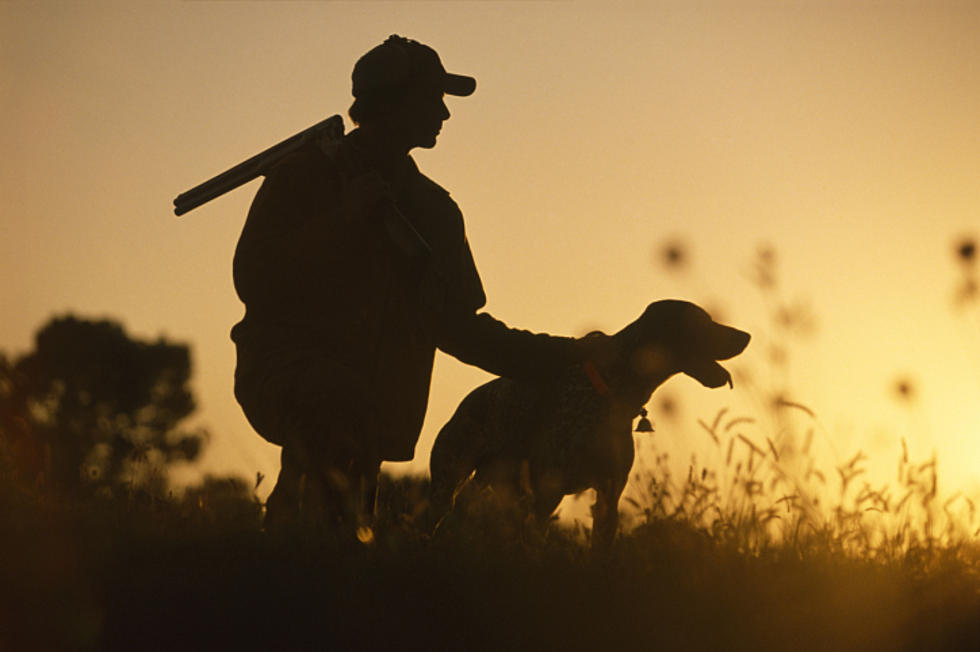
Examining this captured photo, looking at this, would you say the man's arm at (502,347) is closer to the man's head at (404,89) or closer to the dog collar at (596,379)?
the man's head at (404,89)

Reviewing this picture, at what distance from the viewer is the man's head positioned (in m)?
5.50

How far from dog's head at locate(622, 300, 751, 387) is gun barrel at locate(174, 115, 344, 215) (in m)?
2.68

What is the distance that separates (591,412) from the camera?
23.7 ft

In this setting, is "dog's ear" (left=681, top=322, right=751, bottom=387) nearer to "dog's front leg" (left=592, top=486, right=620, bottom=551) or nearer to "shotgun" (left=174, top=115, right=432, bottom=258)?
Answer: "dog's front leg" (left=592, top=486, right=620, bottom=551)

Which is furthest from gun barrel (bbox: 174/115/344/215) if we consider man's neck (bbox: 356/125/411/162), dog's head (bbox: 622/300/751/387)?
dog's head (bbox: 622/300/751/387)

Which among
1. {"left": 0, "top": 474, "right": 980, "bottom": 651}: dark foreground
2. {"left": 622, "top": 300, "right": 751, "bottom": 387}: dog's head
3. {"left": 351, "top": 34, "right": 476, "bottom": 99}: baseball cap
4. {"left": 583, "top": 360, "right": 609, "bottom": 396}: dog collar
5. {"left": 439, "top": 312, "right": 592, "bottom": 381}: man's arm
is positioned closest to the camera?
{"left": 0, "top": 474, "right": 980, "bottom": 651}: dark foreground

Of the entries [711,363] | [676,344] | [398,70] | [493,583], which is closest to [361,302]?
[398,70]

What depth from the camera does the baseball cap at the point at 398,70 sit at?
5479mm

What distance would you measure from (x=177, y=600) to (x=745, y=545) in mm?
2211

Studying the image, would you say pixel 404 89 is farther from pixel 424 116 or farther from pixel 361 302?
pixel 361 302

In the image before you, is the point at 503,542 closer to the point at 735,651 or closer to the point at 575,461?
the point at 735,651

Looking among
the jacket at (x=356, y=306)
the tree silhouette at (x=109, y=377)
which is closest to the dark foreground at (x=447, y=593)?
the jacket at (x=356, y=306)

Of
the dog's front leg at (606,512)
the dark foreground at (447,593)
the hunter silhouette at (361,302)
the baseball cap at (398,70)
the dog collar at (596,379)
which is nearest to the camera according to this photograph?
the dark foreground at (447,593)

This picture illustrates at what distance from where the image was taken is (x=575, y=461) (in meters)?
7.10
